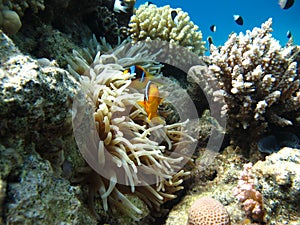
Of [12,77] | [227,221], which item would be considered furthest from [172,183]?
[12,77]

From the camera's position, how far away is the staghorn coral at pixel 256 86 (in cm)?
241

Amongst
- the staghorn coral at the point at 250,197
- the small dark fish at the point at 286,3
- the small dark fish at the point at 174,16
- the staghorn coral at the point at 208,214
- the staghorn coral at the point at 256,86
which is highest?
the small dark fish at the point at 286,3

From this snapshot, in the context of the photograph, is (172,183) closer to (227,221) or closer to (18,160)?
(227,221)

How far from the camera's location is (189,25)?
373cm

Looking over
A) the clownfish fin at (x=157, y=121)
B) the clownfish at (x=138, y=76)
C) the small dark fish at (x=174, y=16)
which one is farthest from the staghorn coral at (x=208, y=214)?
the small dark fish at (x=174, y=16)

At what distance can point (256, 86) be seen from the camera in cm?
245

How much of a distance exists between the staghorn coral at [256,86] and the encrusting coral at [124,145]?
22.5 inches

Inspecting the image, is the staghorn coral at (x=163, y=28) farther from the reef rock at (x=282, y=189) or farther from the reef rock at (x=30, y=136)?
the reef rock at (x=30, y=136)

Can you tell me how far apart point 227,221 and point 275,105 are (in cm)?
129

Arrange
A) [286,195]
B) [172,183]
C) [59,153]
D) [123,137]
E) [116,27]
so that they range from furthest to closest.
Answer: [116,27]
[172,183]
[123,137]
[286,195]
[59,153]

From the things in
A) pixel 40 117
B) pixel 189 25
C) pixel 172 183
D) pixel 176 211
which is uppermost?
pixel 189 25

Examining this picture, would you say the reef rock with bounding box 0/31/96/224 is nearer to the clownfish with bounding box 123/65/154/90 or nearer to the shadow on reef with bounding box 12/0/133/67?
the clownfish with bounding box 123/65/154/90

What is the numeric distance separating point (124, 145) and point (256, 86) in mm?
1411

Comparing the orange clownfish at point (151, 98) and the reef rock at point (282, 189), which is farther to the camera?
the orange clownfish at point (151, 98)
